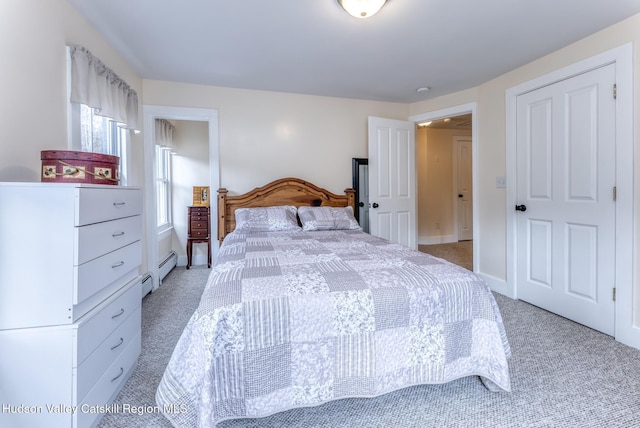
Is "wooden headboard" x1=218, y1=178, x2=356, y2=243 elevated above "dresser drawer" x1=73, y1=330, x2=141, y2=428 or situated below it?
above

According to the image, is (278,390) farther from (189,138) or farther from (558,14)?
(189,138)

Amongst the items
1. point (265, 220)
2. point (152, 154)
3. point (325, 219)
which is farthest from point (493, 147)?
point (152, 154)

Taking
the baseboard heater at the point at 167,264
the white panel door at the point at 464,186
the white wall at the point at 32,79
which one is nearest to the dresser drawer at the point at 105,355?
the white wall at the point at 32,79

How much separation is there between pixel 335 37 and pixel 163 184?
128 inches

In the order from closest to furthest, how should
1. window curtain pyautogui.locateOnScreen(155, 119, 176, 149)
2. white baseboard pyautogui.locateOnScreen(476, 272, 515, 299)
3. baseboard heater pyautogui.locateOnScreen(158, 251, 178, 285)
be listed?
white baseboard pyautogui.locateOnScreen(476, 272, 515, 299) < baseboard heater pyautogui.locateOnScreen(158, 251, 178, 285) < window curtain pyautogui.locateOnScreen(155, 119, 176, 149)

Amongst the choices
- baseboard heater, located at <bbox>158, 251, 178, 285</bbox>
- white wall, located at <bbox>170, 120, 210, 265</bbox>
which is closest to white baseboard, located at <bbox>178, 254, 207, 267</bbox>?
white wall, located at <bbox>170, 120, 210, 265</bbox>

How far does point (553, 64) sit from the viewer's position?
2568 mm

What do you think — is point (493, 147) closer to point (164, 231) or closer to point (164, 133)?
point (164, 133)

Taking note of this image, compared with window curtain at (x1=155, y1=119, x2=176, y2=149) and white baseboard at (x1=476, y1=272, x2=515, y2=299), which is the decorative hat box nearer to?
window curtain at (x1=155, y1=119, x2=176, y2=149)

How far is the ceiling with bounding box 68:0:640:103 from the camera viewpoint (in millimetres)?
1933

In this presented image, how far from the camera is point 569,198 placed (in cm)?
248

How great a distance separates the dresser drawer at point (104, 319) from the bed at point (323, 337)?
378 millimetres

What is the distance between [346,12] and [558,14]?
1477 mm

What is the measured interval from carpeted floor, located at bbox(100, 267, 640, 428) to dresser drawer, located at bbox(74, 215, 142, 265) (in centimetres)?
83
